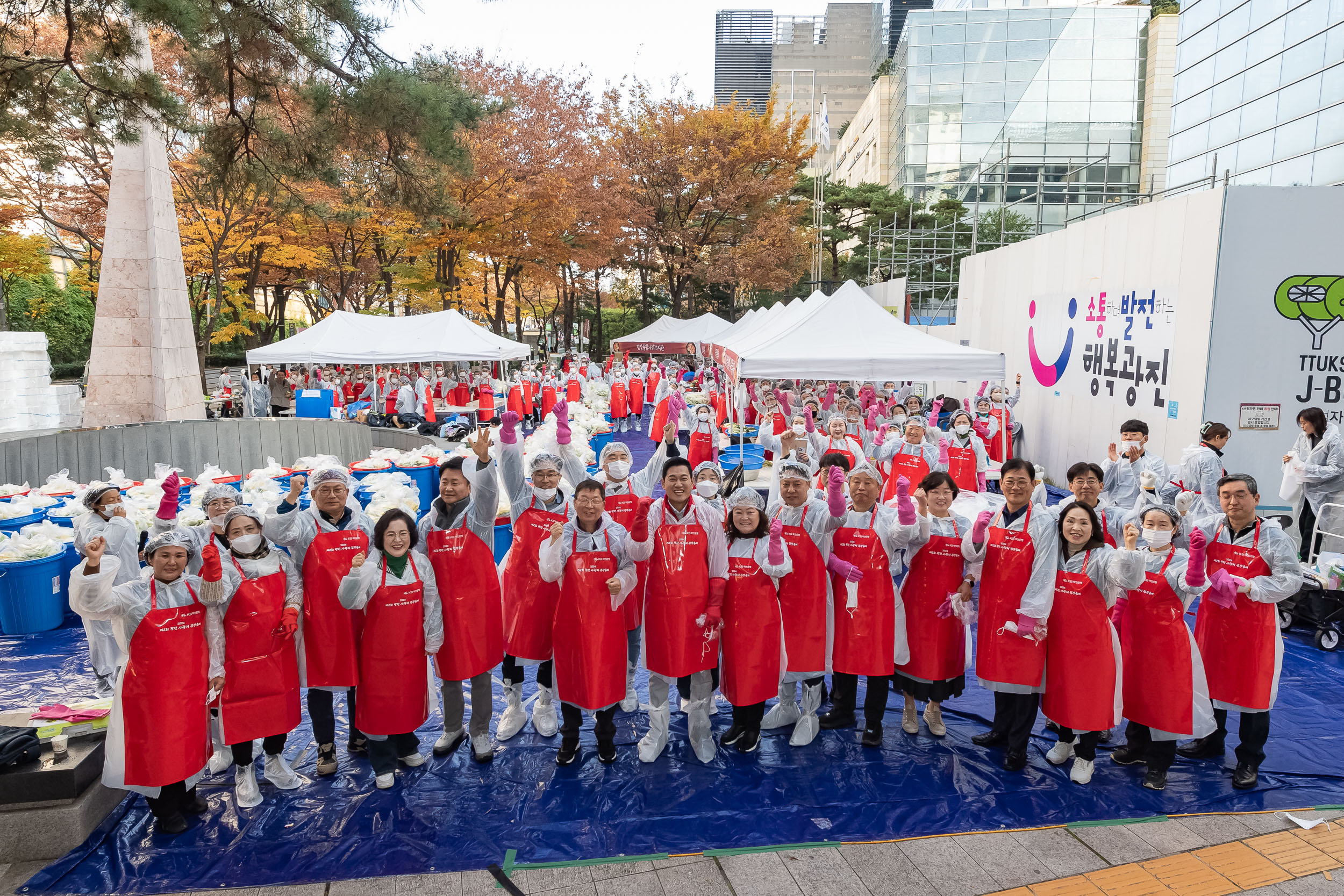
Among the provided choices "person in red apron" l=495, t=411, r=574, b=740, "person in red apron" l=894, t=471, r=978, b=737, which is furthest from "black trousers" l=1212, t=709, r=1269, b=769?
"person in red apron" l=495, t=411, r=574, b=740

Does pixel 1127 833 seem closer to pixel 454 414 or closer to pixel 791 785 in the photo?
pixel 791 785

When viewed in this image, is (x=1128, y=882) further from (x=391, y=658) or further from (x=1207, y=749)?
(x=391, y=658)

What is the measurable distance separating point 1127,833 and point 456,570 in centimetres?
387

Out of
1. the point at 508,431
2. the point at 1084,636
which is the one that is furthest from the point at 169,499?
the point at 1084,636

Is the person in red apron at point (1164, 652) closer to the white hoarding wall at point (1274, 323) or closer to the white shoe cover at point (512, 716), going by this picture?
the white shoe cover at point (512, 716)

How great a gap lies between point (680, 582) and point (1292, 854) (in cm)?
332

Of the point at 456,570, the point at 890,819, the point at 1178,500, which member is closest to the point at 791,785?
the point at 890,819

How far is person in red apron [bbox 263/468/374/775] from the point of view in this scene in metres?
4.50

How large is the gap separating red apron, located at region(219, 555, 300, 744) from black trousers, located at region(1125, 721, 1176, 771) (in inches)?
189

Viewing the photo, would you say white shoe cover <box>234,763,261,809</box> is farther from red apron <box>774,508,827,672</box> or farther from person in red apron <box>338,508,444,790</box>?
red apron <box>774,508,827,672</box>

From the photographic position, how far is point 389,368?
76.9 ft

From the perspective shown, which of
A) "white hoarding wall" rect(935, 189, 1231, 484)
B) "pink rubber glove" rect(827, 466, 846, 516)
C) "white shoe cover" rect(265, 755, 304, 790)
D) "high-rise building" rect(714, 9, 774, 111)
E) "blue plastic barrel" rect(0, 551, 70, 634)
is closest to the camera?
"white shoe cover" rect(265, 755, 304, 790)

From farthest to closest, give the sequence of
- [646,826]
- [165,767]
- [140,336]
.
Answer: [140,336]
[646,826]
[165,767]

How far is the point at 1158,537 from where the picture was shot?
4.32 meters
